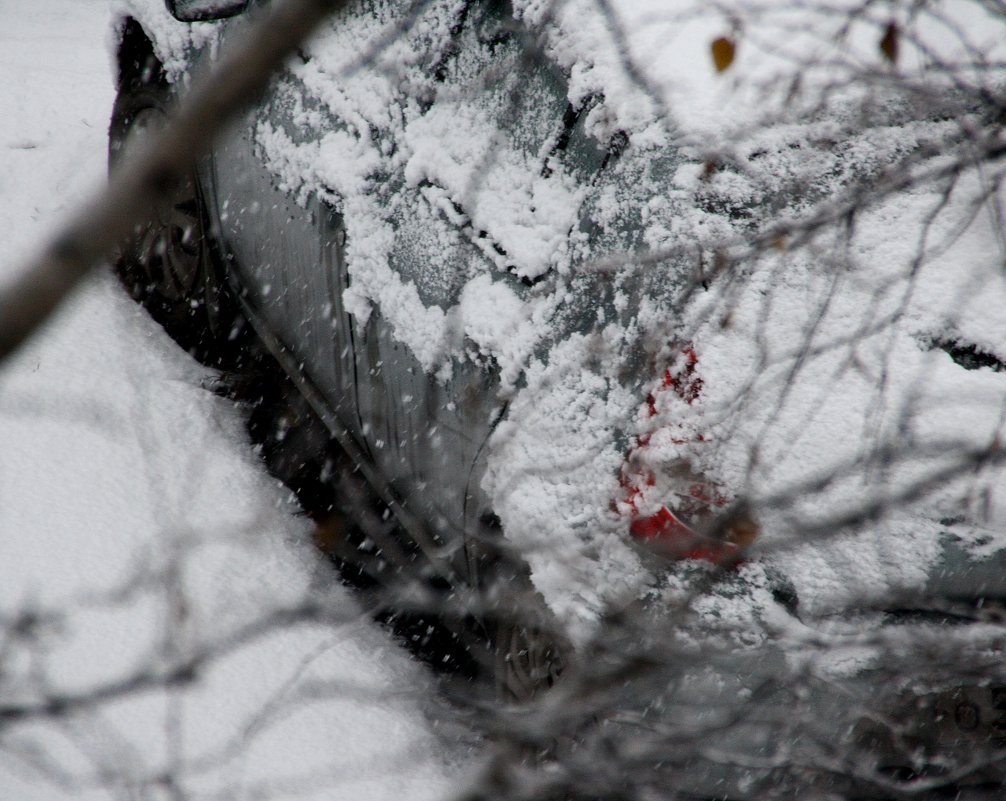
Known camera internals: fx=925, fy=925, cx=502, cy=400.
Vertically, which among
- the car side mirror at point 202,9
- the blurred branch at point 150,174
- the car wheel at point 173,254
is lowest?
the car wheel at point 173,254

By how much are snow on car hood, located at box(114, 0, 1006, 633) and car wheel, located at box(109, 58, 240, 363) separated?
5.12 ft

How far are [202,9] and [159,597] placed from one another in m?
1.65

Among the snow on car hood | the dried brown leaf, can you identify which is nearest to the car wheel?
the snow on car hood

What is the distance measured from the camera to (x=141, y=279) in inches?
146

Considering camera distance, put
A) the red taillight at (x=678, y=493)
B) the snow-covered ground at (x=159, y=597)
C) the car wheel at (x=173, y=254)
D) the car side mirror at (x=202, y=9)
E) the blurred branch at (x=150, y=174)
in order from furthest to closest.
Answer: the car wheel at (x=173, y=254) < the car side mirror at (x=202, y=9) < the snow-covered ground at (x=159, y=597) < the red taillight at (x=678, y=493) < the blurred branch at (x=150, y=174)

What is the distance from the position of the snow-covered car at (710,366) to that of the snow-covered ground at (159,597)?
52 cm

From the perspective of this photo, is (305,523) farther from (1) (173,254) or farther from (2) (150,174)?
(2) (150,174)

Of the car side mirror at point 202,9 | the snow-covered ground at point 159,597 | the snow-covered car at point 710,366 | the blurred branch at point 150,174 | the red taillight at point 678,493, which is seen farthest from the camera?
the car side mirror at point 202,9

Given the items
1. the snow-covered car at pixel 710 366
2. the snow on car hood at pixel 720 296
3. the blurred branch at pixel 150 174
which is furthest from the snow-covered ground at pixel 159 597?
the blurred branch at pixel 150 174

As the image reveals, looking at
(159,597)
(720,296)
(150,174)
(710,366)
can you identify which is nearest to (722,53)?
(720,296)

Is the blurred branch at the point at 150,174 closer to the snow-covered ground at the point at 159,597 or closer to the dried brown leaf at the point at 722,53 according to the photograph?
the snow-covered ground at the point at 159,597

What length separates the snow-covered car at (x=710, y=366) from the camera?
1.58m

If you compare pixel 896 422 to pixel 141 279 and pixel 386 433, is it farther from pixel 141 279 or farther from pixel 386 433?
pixel 141 279

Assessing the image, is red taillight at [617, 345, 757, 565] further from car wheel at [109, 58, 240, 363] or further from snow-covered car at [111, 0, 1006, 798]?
car wheel at [109, 58, 240, 363]
